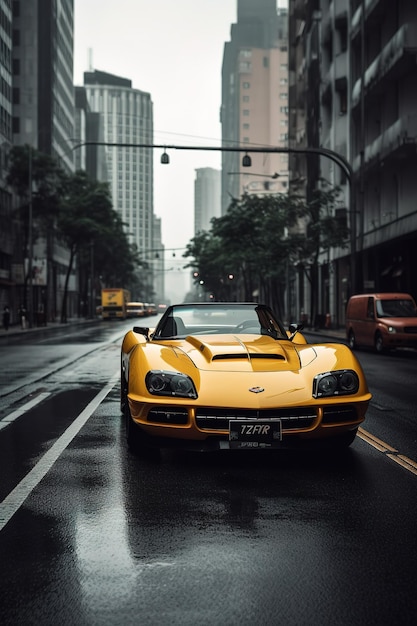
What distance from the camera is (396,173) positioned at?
36219 mm

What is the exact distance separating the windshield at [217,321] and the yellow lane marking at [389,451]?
1.31m

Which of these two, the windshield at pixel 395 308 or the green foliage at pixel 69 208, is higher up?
the green foliage at pixel 69 208

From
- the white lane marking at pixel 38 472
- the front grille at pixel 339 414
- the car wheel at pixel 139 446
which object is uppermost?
the front grille at pixel 339 414

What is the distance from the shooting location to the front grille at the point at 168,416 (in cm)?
599

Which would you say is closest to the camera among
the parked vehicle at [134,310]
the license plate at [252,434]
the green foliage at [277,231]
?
the license plate at [252,434]

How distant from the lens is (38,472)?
6.16 metres

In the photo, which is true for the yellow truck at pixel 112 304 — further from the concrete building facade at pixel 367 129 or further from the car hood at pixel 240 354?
the car hood at pixel 240 354

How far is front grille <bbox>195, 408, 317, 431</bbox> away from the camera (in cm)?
589

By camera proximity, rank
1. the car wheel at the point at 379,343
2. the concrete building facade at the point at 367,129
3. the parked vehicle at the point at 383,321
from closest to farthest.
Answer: the parked vehicle at the point at 383,321 → the car wheel at the point at 379,343 → the concrete building facade at the point at 367,129

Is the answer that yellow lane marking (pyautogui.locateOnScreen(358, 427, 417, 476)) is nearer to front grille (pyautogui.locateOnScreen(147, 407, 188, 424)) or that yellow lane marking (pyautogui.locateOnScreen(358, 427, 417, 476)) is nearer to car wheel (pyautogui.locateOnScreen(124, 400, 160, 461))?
front grille (pyautogui.locateOnScreen(147, 407, 188, 424))

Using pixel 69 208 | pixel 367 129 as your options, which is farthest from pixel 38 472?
pixel 69 208

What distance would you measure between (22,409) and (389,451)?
5132mm

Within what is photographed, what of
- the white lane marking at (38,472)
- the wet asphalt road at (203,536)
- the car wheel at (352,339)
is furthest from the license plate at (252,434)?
the car wheel at (352,339)

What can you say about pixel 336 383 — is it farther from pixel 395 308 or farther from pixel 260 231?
pixel 260 231
